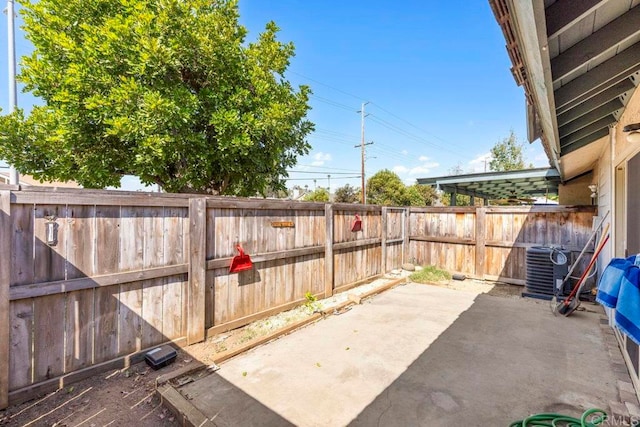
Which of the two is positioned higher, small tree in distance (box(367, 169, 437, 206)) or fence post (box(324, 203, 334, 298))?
small tree in distance (box(367, 169, 437, 206))

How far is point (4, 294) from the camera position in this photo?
7.30ft

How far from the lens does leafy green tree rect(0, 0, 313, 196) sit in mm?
5309

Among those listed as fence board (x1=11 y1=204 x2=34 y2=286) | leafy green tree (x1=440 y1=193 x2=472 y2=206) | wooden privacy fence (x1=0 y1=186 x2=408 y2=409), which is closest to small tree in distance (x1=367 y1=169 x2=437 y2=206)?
leafy green tree (x1=440 y1=193 x2=472 y2=206)

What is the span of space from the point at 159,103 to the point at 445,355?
581cm

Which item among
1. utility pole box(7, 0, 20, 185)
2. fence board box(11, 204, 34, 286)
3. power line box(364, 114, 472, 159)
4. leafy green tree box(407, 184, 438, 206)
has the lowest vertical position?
fence board box(11, 204, 34, 286)

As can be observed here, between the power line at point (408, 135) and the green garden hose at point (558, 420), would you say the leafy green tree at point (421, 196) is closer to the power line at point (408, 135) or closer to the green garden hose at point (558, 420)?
the power line at point (408, 135)

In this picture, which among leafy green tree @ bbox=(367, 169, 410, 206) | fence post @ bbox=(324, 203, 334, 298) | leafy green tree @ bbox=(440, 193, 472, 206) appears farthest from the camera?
leafy green tree @ bbox=(440, 193, 472, 206)

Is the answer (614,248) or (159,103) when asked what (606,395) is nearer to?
→ (614,248)

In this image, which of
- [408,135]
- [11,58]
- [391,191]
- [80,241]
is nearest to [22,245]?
[80,241]

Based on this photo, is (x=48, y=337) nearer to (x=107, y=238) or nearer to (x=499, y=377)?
(x=107, y=238)

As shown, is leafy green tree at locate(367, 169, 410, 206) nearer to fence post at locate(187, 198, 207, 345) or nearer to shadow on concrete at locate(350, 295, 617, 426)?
shadow on concrete at locate(350, 295, 617, 426)

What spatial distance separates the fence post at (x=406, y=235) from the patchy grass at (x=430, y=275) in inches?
29.2

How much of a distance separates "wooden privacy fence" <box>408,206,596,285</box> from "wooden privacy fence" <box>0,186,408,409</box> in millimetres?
4432

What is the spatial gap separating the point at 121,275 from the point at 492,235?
7.14 metres
